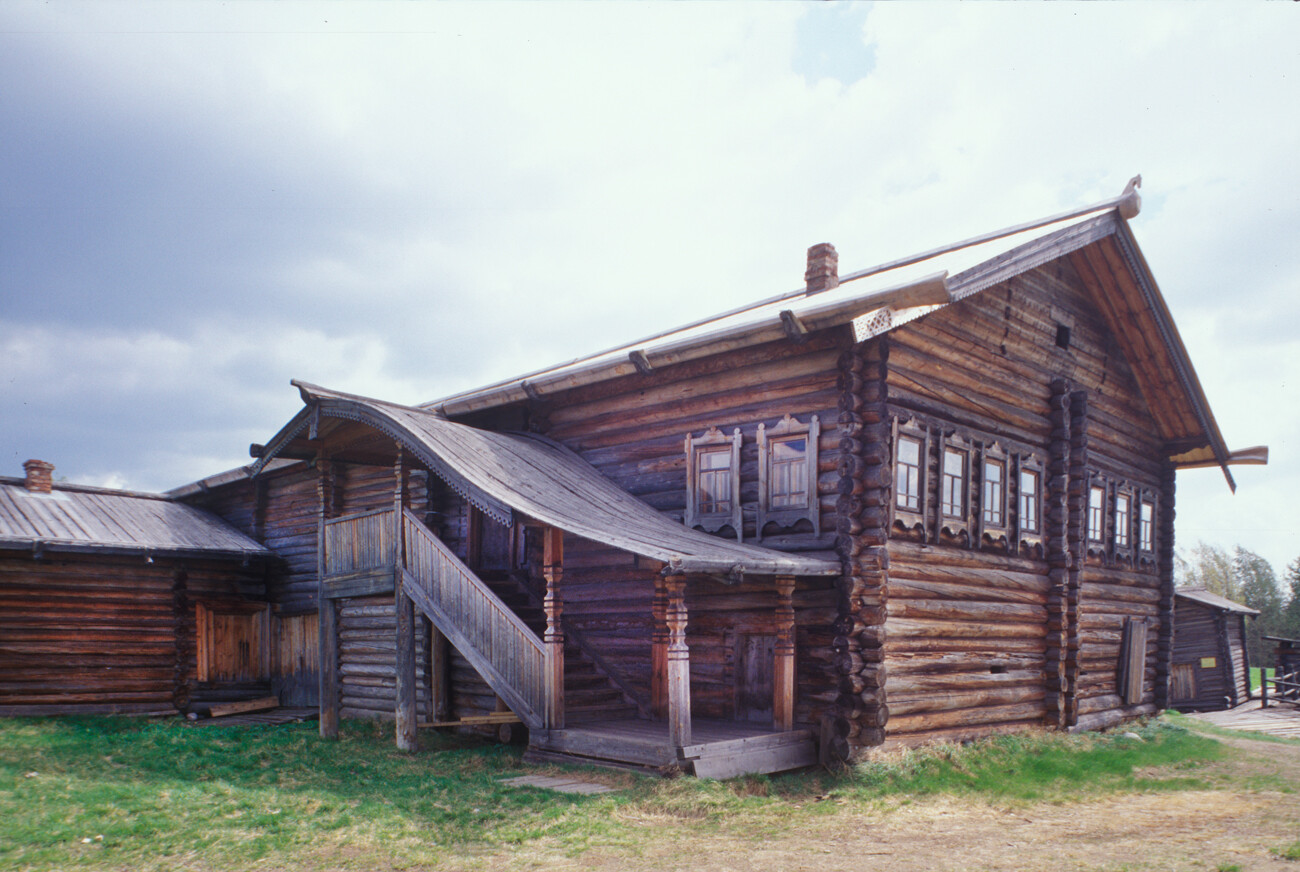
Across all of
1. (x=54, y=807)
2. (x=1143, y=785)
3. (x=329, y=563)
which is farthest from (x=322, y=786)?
(x=1143, y=785)

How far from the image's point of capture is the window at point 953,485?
1298 centimetres

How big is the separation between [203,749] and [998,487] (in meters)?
12.2

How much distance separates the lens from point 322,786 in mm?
10695

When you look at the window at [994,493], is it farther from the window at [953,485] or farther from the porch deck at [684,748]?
the porch deck at [684,748]

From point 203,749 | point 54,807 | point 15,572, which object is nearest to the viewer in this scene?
point 54,807

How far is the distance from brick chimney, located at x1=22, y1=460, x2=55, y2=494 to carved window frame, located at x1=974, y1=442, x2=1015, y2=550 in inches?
726

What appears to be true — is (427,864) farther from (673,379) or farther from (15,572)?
(15,572)

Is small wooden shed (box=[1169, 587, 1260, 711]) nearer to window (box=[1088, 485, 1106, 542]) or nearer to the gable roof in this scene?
the gable roof

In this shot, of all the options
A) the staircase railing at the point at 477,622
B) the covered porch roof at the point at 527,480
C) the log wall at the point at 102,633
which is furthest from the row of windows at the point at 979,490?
the log wall at the point at 102,633

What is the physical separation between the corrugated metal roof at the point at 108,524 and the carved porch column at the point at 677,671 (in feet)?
42.1

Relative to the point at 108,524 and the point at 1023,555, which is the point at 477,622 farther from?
the point at 108,524

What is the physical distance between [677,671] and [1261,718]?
21946 millimetres

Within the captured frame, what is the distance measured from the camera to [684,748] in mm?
9867

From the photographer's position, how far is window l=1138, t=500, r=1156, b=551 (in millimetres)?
18828
